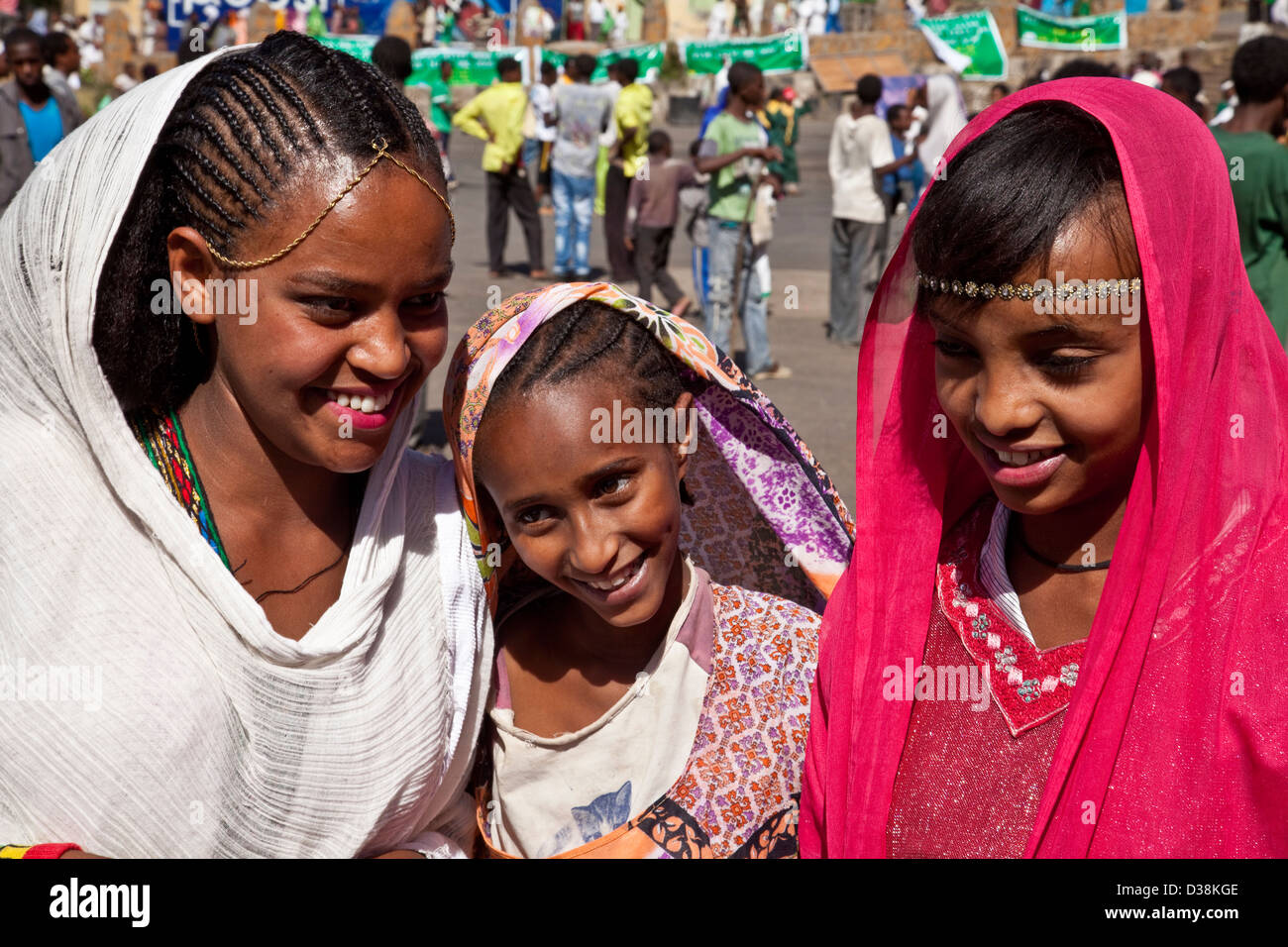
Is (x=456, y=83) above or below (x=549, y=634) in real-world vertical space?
above

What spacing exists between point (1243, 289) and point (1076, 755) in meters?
0.73

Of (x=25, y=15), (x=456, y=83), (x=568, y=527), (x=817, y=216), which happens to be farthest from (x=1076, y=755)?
(x=25, y=15)

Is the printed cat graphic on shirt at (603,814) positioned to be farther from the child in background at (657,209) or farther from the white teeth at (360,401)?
the child in background at (657,209)

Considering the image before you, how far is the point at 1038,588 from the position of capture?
2.01 metres

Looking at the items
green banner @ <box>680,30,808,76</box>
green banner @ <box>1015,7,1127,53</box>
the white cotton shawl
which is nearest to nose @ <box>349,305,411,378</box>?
the white cotton shawl

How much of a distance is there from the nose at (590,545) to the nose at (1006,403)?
734 mm

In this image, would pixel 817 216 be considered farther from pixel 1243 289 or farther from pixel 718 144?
pixel 1243 289

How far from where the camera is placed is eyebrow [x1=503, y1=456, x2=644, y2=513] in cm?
223

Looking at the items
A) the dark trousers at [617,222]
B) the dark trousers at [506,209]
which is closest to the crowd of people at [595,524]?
the dark trousers at [617,222]

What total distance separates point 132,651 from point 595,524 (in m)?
0.80

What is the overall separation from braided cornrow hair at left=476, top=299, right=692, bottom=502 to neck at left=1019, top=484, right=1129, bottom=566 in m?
0.76

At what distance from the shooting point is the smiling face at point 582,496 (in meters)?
2.24

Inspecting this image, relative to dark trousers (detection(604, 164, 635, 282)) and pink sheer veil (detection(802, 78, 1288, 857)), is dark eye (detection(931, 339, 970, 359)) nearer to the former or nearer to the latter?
pink sheer veil (detection(802, 78, 1288, 857))

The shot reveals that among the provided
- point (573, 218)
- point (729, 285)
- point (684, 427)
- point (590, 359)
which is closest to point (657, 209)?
point (729, 285)
